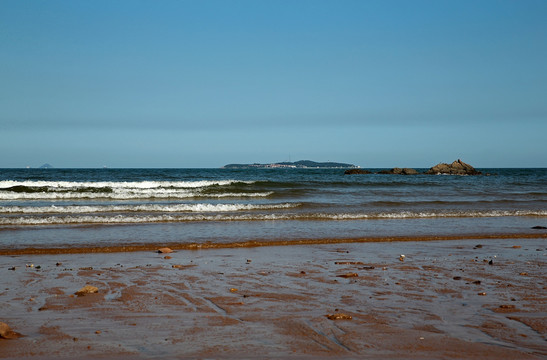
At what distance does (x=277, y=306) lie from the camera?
236 inches

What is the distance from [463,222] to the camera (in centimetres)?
1706

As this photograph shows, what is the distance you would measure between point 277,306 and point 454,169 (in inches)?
3132

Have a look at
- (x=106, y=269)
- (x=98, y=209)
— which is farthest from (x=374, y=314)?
(x=98, y=209)

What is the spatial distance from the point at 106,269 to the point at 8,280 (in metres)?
1.61

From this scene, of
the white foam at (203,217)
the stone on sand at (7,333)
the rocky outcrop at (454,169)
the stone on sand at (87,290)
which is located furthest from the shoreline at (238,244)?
the rocky outcrop at (454,169)

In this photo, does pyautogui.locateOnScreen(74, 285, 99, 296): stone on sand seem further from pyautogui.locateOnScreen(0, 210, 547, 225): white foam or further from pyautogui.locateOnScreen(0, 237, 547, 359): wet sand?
pyautogui.locateOnScreen(0, 210, 547, 225): white foam

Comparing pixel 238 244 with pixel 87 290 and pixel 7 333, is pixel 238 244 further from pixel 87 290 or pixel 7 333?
pixel 7 333

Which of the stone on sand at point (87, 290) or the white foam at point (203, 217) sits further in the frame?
the white foam at point (203, 217)

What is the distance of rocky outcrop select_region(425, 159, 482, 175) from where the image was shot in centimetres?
7931

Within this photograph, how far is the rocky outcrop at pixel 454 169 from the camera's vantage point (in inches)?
3123

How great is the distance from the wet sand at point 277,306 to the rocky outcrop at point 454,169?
239 feet

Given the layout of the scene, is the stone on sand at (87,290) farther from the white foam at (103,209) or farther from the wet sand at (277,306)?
the white foam at (103,209)

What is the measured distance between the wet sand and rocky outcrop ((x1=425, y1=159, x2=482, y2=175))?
7293cm

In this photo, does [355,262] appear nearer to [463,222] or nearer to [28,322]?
[28,322]
